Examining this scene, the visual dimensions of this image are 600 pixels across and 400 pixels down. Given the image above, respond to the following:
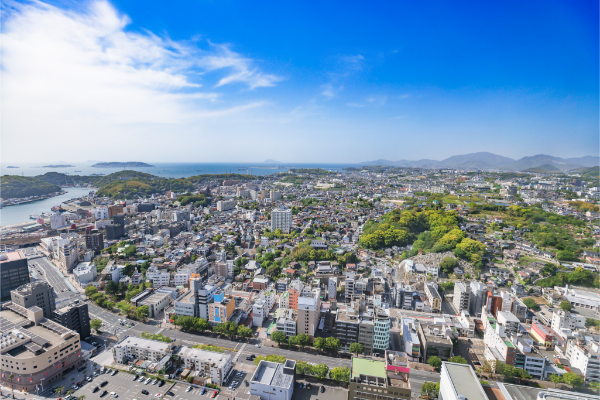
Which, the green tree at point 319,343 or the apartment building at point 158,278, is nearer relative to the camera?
the green tree at point 319,343

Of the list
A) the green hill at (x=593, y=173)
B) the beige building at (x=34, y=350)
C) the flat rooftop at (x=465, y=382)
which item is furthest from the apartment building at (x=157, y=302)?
the green hill at (x=593, y=173)

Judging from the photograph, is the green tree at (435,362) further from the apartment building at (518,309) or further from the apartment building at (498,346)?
the apartment building at (518,309)

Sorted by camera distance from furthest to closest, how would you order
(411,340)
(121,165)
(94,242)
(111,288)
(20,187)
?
(121,165) < (20,187) < (94,242) < (111,288) < (411,340)

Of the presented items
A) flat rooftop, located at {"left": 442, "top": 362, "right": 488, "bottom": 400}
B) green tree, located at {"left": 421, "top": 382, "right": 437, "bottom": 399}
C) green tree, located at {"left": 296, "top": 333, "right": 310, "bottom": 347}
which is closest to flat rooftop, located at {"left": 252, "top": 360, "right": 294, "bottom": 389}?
green tree, located at {"left": 296, "top": 333, "right": 310, "bottom": 347}

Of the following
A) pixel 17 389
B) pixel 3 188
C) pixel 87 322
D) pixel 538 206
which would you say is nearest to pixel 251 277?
pixel 87 322

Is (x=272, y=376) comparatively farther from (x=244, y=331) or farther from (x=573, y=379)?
(x=573, y=379)

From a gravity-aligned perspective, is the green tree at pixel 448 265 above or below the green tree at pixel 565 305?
above

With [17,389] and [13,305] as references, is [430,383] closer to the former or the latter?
[17,389]

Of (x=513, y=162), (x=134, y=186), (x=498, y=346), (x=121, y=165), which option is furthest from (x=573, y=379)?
(x=121, y=165)
